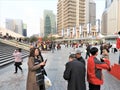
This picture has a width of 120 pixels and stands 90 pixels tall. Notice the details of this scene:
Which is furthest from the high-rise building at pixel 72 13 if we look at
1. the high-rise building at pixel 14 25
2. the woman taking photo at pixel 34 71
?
the woman taking photo at pixel 34 71

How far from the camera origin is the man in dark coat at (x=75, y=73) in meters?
4.24

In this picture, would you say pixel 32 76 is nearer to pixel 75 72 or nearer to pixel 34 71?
pixel 34 71

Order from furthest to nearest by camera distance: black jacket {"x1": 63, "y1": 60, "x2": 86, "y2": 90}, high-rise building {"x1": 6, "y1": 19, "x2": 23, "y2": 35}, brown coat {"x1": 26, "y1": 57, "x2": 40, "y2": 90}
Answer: high-rise building {"x1": 6, "y1": 19, "x2": 23, "y2": 35} → brown coat {"x1": 26, "y1": 57, "x2": 40, "y2": 90} → black jacket {"x1": 63, "y1": 60, "x2": 86, "y2": 90}

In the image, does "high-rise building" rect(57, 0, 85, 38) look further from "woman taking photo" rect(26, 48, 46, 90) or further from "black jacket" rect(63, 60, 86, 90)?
"black jacket" rect(63, 60, 86, 90)

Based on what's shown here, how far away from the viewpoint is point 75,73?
426 cm

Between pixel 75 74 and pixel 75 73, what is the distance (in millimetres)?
27

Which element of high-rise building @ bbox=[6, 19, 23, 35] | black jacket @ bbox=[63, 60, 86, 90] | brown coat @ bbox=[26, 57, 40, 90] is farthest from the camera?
high-rise building @ bbox=[6, 19, 23, 35]

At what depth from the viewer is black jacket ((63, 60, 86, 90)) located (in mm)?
4234

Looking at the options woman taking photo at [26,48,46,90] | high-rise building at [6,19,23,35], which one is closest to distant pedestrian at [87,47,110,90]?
woman taking photo at [26,48,46,90]

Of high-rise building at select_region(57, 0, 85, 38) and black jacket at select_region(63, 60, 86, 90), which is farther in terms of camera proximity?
high-rise building at select_region(57, 0, 85, 38)

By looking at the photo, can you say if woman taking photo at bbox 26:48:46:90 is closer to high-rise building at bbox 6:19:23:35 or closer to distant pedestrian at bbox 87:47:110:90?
distant pedestrian at bbox 87:47:110:90

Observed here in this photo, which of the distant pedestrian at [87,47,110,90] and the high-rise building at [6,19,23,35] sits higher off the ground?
the high-rise building at [6,19,23,35]

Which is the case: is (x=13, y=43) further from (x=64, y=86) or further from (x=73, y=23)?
(x=73, y=23)

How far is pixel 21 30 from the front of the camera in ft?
580
